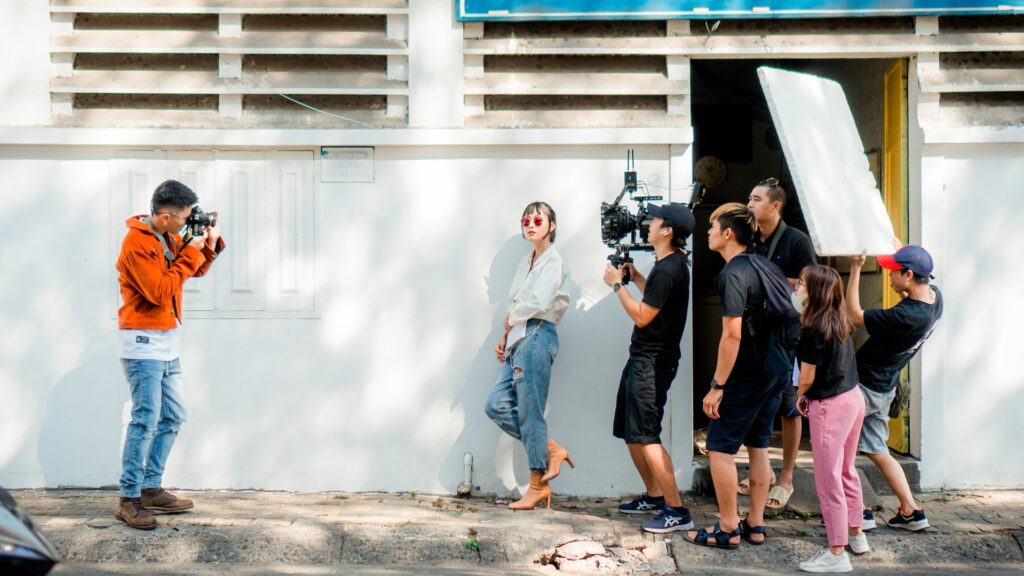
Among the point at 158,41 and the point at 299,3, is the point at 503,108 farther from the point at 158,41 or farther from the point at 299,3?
the point at 158,41

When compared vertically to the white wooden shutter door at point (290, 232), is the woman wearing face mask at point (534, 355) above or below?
below

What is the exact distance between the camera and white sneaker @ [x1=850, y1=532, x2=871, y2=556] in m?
5.48

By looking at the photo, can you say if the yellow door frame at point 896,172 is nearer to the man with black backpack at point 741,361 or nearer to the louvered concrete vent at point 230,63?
the man with black backpack at point 741,361

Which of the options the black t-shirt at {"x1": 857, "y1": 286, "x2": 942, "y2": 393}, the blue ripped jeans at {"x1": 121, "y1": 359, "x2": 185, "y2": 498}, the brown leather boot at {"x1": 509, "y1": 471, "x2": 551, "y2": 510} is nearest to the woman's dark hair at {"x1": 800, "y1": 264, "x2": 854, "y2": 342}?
the black t-shirt at {"x1": 857, "y1": 286, "x2": 942, "y2": 393}

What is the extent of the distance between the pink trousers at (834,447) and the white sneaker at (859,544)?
6.2 inches

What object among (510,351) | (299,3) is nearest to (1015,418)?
(510,351)

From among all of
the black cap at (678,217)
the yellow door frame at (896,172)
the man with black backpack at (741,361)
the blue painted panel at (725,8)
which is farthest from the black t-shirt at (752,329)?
the blue painted panel at (725,8)

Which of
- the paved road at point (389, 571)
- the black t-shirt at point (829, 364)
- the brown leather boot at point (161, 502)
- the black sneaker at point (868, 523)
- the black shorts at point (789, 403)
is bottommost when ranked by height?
the paved road at point (389, 571)

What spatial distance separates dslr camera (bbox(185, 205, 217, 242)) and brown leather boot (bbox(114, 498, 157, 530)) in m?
1.53

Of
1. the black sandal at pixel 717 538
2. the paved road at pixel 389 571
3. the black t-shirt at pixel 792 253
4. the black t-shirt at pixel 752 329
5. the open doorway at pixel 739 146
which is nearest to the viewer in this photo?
the paved road at pixel 389 571

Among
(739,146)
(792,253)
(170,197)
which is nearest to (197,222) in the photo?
(170,197)

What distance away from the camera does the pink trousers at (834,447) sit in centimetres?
526

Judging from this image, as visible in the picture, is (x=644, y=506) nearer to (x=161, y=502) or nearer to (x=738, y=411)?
(x=738, y=411)

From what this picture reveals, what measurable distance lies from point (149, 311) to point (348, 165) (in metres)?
1.66
